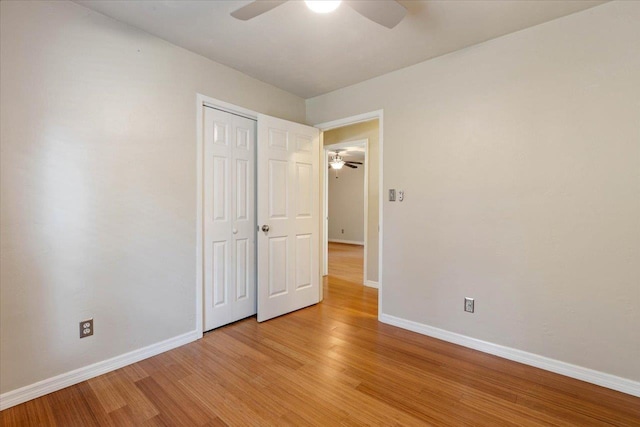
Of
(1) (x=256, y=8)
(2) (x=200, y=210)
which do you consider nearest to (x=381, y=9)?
(1) (x=256, y=8)

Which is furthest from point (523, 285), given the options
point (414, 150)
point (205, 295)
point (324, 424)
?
point (205, 295)

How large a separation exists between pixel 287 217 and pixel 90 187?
1.71 meters

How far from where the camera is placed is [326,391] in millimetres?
1860

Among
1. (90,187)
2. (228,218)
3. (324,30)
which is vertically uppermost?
(324,30)

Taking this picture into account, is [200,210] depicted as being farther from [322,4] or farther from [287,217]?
[322,4]

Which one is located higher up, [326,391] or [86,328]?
[86,328]

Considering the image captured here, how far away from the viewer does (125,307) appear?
216 centimetres

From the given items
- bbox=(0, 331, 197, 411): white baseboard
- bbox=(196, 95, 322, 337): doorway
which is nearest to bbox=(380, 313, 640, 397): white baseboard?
bbox=(196, 95, 322, 337): doorway

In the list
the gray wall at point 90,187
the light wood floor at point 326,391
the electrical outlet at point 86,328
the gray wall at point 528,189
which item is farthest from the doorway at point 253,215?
the gray wall at point 528,189

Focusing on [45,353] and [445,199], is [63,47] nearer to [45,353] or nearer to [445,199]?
[45,353]

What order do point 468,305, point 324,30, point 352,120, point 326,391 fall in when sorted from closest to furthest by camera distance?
point 326,391
point 324,30
point 468,305
point 352,120

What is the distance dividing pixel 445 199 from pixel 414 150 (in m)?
0.55

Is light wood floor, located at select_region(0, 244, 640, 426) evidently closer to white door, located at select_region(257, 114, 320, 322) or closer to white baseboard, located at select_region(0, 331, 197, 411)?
white baseboard, located at select_region(0, 331, 197, 411)

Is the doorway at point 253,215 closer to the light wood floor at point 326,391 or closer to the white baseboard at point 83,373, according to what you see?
the white baseboard at point 83,373
